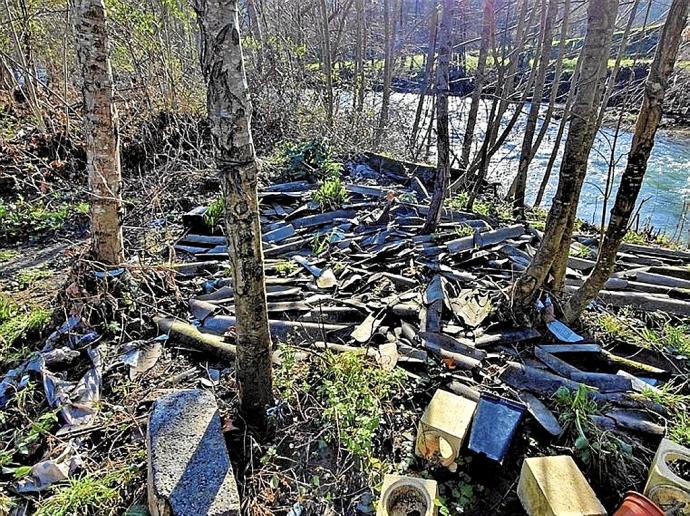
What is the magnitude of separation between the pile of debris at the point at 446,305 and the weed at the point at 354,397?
22 cm

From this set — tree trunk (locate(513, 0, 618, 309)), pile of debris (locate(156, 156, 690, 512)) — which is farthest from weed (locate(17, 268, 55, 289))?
tree trunk (locate(513, 0, 618, 309))

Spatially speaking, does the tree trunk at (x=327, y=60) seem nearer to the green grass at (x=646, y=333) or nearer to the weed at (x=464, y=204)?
the weed at (x=464, y=204)

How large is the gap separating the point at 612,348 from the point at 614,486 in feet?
4.16

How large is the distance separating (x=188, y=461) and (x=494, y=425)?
1.63 m

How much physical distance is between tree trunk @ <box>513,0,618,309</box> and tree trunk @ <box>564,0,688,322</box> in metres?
0.28

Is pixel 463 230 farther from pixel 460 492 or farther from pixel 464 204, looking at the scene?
pixel 460 492

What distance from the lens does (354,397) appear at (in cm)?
261

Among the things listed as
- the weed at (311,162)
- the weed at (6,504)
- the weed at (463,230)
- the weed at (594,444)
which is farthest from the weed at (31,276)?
the weed at (594,444)

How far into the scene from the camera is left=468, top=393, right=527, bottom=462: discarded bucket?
7.57 feet

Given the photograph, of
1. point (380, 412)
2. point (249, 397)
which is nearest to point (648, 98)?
point (380, 412)

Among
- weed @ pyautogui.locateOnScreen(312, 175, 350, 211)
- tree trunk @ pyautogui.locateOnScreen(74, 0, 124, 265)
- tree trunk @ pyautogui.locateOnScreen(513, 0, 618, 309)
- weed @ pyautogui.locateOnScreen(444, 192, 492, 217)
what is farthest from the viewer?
weed @ pyautogui.locateOnScreen(444, 192, 492, 217)

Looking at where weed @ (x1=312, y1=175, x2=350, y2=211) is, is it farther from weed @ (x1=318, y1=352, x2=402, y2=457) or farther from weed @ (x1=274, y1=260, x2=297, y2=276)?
weed @ (x1=318, y1=352, x2=402, y2=457)

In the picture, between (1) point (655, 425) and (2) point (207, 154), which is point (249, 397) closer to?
(1) point (655, 425)

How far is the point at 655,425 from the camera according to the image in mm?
2479
